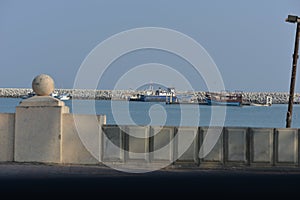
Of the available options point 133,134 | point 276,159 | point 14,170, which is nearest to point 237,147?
point 276,159

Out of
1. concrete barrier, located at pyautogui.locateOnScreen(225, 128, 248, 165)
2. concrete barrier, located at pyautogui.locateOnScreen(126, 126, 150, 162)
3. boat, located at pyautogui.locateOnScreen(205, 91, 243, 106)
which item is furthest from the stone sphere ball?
boat, located at pyautogui.locateOnScreen(205, 91, 243, 106)

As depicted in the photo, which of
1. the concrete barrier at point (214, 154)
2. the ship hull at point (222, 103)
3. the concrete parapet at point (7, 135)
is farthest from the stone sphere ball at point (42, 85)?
the ship hull at point (222, 103)

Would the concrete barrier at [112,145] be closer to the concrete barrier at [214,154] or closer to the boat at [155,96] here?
the concrete barrier at [214,154]

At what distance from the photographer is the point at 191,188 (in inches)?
461

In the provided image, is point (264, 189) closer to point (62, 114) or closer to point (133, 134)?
point (133, 134)

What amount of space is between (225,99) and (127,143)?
4299 inches

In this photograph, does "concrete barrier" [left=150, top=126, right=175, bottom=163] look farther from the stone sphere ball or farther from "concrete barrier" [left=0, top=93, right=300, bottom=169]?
the stone sphere ball

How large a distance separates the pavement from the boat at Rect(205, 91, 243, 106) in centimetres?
10374

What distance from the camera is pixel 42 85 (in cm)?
1452

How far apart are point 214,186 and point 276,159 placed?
2824 millimetres

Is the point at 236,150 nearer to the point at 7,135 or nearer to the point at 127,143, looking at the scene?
the point at 127,143

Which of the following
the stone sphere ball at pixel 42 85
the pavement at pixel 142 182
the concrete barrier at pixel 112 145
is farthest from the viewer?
the stone sphere ball at pixel 42 85

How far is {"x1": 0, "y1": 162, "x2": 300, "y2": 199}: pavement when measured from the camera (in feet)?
36.2

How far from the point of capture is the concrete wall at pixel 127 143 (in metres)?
14.1
